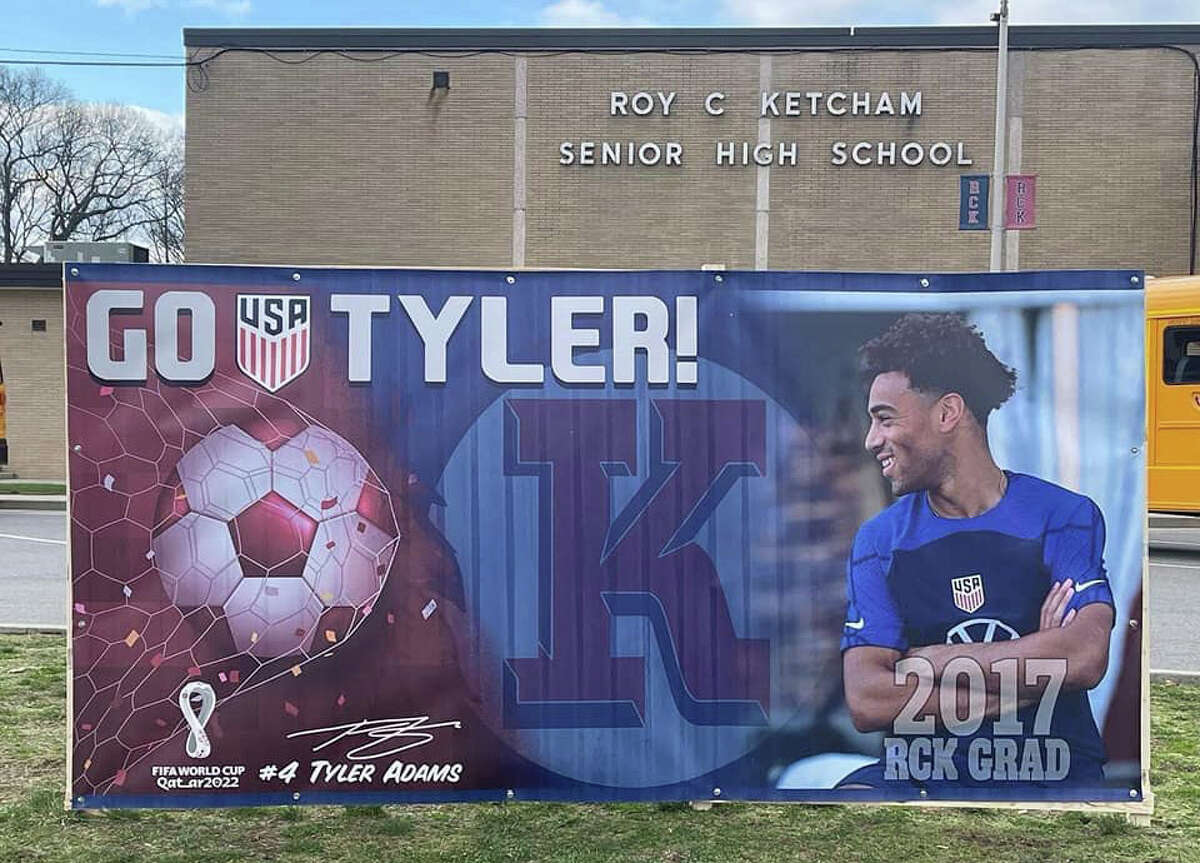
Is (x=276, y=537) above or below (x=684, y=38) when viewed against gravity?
below

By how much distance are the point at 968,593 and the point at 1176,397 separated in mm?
10058

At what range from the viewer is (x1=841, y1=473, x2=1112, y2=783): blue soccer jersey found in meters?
3.60

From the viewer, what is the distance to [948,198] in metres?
24.0

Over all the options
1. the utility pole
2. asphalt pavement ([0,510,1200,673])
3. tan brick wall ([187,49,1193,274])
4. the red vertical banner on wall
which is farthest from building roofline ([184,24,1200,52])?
asphalt pavement ([0,510,1200,673])

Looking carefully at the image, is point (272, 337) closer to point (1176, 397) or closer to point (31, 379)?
point (1176, 397)

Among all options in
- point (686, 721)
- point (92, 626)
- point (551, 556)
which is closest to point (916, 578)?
point (686, 721)

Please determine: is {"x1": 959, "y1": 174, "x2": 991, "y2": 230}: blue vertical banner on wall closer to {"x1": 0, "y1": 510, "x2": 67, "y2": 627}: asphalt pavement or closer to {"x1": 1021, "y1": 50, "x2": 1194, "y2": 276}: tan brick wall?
A: {"x1": 1021, "y1": 50, "x2": 1194, "y2": 276}: tan brick wall

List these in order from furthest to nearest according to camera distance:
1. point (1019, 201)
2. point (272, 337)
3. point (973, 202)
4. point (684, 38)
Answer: point (684, 38) → point (973, 202) → point (1019, 201) → point (272, 337)

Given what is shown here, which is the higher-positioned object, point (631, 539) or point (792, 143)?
point (792, 143)

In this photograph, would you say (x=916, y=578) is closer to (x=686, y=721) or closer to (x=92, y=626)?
(x=686, y=721)

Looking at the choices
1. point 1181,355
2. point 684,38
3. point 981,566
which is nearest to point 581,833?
point 981,566

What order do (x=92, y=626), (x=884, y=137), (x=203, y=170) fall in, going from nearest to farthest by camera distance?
(x=92, y=626), (x=884, y=137), (x=203, y=170)

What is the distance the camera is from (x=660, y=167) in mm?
24391

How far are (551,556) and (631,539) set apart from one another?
0.89 feet
